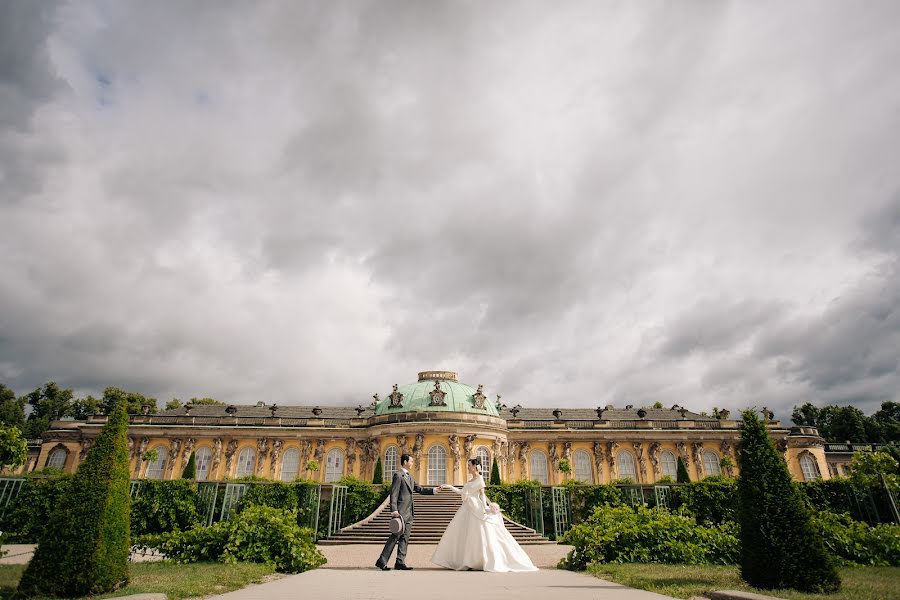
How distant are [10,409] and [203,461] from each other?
128 ft

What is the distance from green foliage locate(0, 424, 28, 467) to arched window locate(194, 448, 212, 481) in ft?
90.6

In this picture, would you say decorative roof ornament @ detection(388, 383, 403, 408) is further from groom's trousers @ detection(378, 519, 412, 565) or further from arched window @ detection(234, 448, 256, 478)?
groom's trousers @ detection(378, 519, 412, 565)

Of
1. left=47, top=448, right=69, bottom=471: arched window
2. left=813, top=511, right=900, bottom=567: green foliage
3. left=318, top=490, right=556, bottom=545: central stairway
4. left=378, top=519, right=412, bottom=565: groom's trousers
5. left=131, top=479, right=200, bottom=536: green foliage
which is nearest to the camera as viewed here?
left=378, top=519, right=412, bottom=565: groom's trousers

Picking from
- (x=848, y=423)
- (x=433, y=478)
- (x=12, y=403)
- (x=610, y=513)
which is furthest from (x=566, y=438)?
(x=12, y=403)

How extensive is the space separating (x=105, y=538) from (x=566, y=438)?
40.0 metres

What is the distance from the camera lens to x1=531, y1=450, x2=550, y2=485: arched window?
4222 cm

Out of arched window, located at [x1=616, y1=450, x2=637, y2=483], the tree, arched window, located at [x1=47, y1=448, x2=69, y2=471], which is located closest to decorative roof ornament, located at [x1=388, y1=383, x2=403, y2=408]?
arched window, located at [x1=616, y1=450, x2=637, y2=483]

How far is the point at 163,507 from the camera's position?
20266mm

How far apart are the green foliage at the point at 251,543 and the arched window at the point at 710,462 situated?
41.6 m

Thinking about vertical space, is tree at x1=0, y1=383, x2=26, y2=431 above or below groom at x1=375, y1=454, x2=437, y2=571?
above

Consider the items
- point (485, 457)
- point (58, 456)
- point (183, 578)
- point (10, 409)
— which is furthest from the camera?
point (10, 409)

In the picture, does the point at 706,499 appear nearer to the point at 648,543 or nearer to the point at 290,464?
the point at 648,543

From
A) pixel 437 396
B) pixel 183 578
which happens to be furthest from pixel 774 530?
pixel 437 396

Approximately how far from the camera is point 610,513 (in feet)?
41.1
